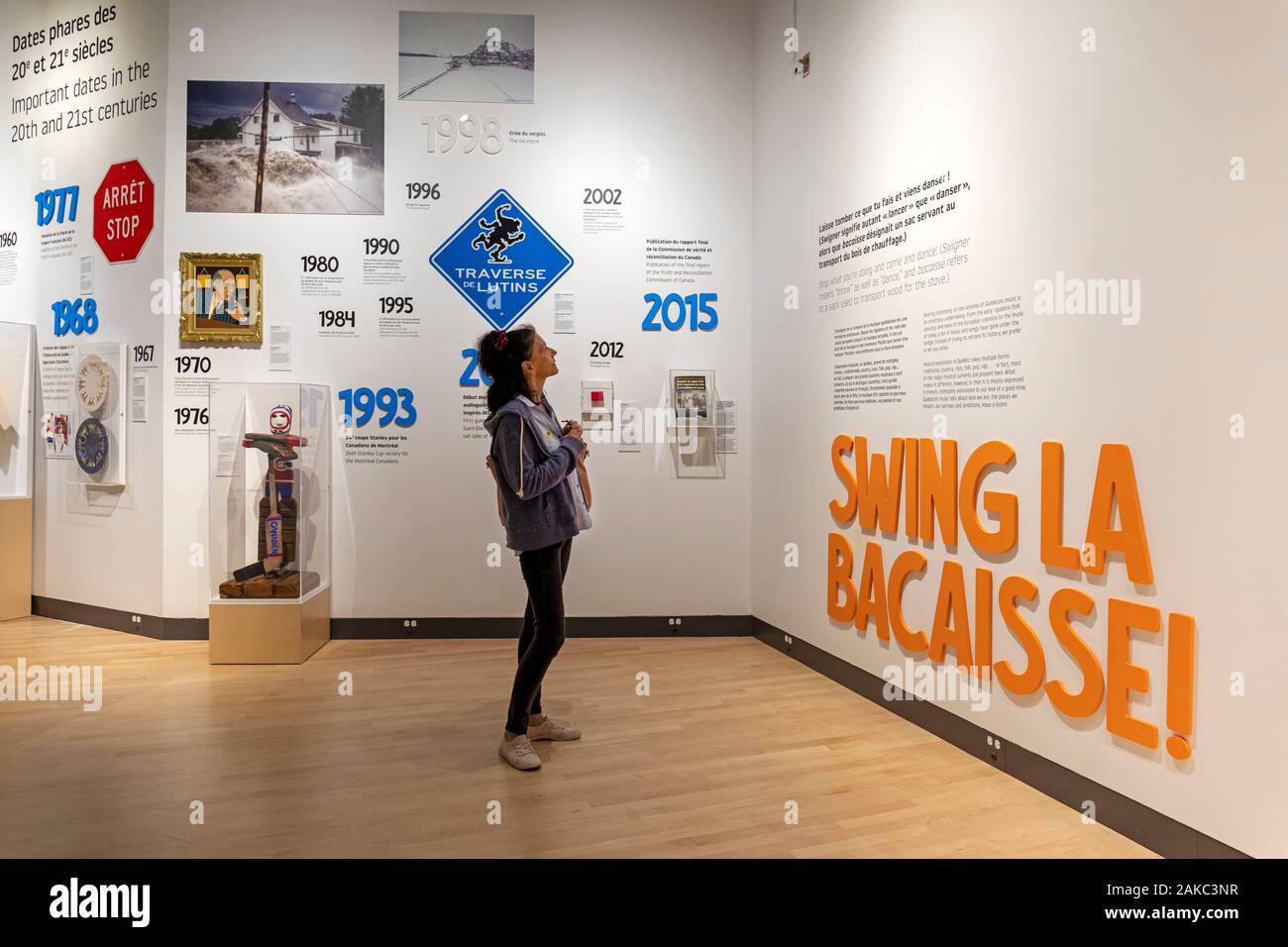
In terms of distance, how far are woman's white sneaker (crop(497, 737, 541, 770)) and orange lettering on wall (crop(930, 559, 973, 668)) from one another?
1.87 metres

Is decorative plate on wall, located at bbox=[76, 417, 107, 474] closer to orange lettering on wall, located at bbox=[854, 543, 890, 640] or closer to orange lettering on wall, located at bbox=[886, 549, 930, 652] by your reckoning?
orange lettering on wall, located at bbox=[854, 543, 890, 640]

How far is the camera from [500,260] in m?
5.92

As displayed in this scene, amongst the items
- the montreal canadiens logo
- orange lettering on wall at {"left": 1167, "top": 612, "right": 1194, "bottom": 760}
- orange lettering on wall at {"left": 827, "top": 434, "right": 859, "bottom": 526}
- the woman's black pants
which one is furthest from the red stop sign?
orange lettering on wall at {"left": 1167, "top": 612, "right": 1194, "bottom": 760}

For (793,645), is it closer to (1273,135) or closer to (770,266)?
(770,266)

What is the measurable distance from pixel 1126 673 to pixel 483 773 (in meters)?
2.42

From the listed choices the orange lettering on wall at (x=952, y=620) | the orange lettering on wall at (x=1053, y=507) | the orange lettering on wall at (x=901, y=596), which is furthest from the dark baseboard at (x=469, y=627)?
the orange lettering on wall at (x=1053, y=507)

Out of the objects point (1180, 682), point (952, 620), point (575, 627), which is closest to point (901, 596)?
point (952, 620)

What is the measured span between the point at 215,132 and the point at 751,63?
370 centimetres

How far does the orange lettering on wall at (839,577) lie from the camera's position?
473cm

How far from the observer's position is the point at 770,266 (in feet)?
18.9

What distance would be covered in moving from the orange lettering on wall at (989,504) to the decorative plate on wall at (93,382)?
225 inches

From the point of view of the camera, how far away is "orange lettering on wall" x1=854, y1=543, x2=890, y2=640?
4395 mm

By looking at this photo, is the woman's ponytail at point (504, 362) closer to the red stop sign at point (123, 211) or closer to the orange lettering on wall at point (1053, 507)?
the orange lettering on wall at point (1053, 507)

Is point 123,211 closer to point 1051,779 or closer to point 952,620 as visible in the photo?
point 952,620
